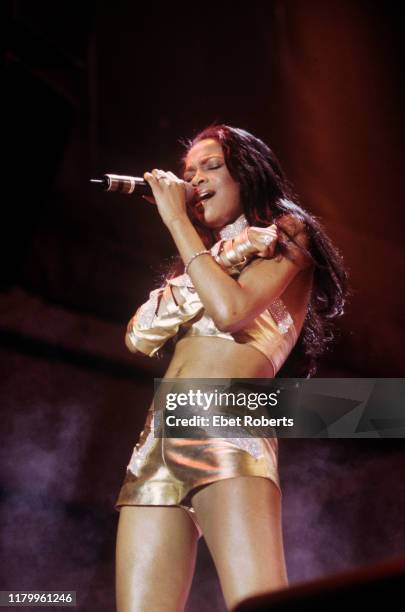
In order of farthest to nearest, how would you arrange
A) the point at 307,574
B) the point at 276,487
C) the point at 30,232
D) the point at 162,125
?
1. the point at 162,125
2. the point at 30,232
3. the point at 307,574
4. the point at 276,487

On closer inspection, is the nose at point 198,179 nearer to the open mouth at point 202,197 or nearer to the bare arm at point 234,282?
the open mouth at point 202,197

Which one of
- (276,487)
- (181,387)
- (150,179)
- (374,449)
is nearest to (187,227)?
(150,179)

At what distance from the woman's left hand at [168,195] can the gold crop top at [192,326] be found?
0.11m

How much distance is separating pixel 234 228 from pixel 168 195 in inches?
Answer: 7.8

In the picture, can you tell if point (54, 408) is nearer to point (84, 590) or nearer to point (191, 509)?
point (84, 590)

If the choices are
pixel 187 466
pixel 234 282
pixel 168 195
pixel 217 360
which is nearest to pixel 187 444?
pixel 187 466

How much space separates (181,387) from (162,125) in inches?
74.1

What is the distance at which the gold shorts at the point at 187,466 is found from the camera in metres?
1.22

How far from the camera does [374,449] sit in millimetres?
2680

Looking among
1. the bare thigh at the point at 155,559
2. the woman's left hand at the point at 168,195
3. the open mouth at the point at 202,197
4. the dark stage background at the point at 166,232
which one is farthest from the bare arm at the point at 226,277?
the dark stage background at the point at 166,232

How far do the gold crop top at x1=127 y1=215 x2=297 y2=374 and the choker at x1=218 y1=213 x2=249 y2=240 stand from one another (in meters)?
0.13

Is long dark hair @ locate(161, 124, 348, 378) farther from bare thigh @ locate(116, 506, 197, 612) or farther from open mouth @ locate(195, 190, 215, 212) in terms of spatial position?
bare thigh @ locate(116, 506, 197, 612)

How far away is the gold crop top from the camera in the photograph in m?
1.40

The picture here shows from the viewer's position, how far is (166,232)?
121 inches
